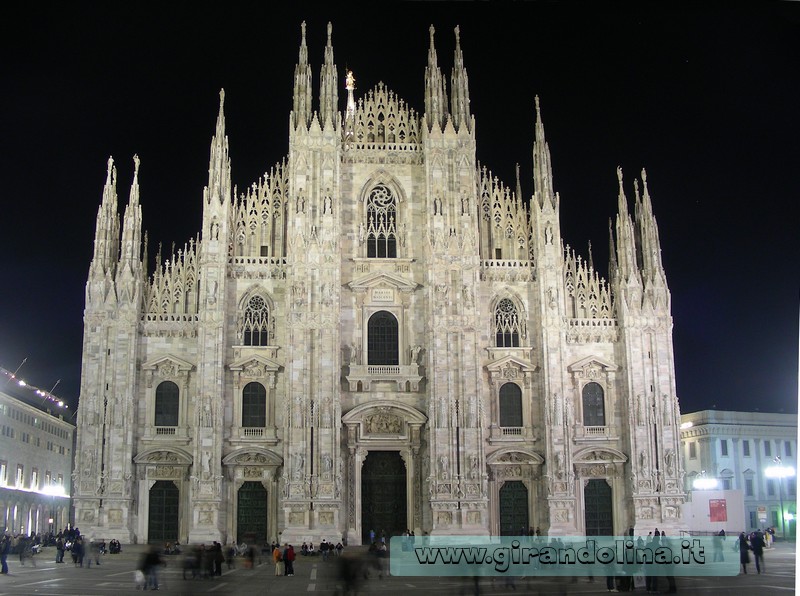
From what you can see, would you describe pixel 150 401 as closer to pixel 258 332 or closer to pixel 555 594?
pixel 258 332

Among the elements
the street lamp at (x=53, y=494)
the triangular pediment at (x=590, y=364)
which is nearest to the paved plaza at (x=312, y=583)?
the triangular pediment at (x=590, y=364)

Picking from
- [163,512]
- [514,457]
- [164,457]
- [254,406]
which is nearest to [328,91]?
[254,406]

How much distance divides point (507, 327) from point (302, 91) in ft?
49.1

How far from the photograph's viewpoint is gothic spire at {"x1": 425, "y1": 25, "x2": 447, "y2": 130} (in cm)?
4828

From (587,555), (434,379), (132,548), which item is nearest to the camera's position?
(587,555)

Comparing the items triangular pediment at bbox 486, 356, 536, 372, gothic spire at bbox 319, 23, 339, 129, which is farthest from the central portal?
gothic spire at bbox 319, 23, 339, 129

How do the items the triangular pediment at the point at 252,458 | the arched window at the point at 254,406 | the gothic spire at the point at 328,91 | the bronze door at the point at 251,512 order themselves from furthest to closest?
1. the gothic spire at the point at 328,91
2. the arched window at the point at 254,406
3. the bronze door at the point at 251,512
4. the triangular pediment at the point at 252,458

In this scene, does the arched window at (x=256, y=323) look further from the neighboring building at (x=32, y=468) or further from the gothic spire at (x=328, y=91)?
the neighboring building at (x=32, y=468)

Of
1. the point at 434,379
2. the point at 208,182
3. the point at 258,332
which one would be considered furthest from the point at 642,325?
the point at 208,182

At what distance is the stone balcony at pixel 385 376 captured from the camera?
45.8m

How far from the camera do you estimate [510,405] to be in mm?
46750

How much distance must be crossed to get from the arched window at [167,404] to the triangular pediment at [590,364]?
715 inches

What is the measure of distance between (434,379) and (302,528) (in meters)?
8.73

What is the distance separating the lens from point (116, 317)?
148 feet
